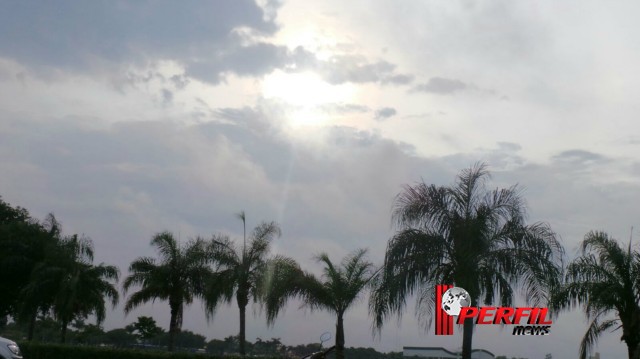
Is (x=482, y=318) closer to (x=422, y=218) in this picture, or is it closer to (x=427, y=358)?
(x=422, y=218)

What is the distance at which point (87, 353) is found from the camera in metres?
30.7

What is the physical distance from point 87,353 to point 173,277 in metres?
6.42

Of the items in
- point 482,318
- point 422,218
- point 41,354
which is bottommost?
point 41,354

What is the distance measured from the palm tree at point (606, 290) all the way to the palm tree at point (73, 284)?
2711cm

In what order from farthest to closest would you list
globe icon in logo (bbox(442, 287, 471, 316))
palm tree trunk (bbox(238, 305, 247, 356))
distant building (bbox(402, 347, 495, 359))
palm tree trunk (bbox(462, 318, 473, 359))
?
palm tree trunk (bbox(238, 305, 247, 356))
distant building (bbox(402, 347, 495, 359))
palm tree trunk (bbox(462, 318, 473, 359))
globe icon in logo (bbox(442, 287, 471, 316))

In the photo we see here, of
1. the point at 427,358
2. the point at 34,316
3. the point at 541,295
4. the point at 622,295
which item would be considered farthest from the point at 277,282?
the point at 34,316

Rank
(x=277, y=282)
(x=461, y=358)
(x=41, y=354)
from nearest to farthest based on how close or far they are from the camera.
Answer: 1. (x=461, y=358)
2. (x=277, y=282)
3. (x=41, y=354)

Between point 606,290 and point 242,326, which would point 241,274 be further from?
point 606,290

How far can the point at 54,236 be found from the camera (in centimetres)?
4653

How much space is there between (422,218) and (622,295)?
5.81 meters

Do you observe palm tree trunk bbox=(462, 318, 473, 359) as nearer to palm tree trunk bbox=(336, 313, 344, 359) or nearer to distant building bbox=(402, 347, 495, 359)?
distant building bbox=(402, 347, 495, 359)

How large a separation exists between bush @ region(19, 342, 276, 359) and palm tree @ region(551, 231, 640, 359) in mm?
10813

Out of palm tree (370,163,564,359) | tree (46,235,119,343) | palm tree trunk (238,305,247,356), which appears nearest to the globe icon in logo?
palm tree (370,163,564,359)

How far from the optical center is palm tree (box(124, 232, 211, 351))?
118ft
